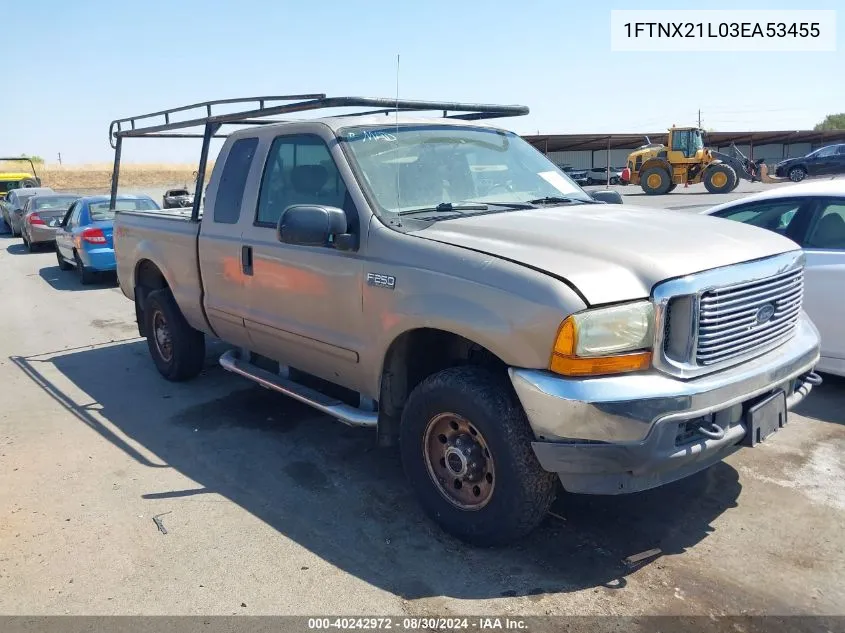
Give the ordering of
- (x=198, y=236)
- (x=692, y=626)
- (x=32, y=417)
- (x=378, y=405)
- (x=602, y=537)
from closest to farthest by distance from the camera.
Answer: (x=692, y=626) < (x=602, y=537) < (x=378, y=405) < (x=198, y=236) < (x=32, y=417)

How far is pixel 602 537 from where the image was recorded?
12.0 ft

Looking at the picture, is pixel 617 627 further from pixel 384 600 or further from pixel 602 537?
pixel 384 600

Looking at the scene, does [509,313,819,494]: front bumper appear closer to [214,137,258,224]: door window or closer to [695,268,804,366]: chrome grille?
[695,268,804,366]: chrome grille

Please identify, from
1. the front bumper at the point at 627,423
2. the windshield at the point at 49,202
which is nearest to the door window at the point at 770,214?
the front bumper at the point at 627,423

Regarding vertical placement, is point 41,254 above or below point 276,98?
below

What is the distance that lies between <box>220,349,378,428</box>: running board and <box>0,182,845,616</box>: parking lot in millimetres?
440

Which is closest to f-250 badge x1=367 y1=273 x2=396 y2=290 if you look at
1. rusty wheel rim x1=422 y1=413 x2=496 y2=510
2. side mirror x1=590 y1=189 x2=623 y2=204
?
rusty wheel rim x1=422 y1=413 x2=496 y2=510

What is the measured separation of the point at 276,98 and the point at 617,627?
3.79 metres

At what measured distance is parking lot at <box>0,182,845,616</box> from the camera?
320 cm

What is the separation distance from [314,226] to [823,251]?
395cm

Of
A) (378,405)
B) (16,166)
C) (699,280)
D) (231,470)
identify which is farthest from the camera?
(16,166)

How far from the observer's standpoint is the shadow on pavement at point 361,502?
3.38 metres

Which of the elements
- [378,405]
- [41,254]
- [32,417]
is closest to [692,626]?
[378,405]

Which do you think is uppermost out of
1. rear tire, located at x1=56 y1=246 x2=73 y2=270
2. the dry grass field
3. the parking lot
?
the dry grass field
